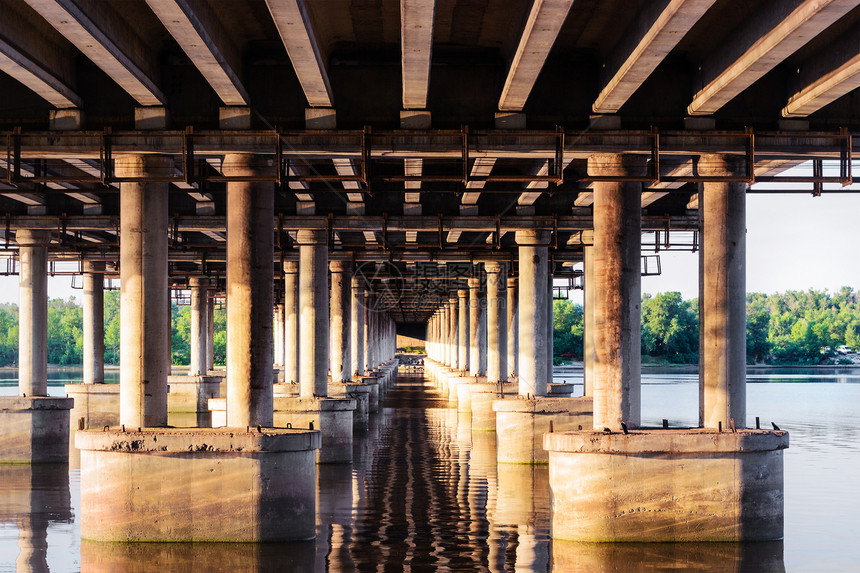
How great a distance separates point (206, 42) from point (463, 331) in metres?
58.2

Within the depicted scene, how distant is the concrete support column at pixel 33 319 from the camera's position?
34094 millimetres

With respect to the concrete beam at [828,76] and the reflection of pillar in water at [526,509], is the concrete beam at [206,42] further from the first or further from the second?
the concrete beam at [828,76]

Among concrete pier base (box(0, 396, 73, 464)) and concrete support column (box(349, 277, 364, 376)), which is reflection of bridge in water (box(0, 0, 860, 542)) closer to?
concrete pier base (box(0, 396, 73, 464))

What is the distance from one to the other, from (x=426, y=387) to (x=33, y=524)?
6497 centimetres

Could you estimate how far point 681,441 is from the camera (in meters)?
18.6

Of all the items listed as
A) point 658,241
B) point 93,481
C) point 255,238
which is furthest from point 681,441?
point 658,241

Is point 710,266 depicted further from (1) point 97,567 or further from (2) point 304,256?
(2) point 304,256

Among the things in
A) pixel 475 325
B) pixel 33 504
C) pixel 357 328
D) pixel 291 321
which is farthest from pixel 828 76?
pixel 475 325

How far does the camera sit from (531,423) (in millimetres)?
31297

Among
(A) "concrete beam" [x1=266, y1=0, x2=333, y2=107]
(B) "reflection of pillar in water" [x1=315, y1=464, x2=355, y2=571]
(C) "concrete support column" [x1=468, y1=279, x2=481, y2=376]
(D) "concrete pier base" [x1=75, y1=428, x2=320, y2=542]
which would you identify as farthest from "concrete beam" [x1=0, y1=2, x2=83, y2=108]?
(C) "concrete support column" [x1=468, y1=279, x2=481, y2=376]

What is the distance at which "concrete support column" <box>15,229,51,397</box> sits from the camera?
112ft

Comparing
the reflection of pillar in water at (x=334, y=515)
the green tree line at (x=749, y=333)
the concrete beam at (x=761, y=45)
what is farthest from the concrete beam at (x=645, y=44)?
the green tree line at (x=749, y=333)

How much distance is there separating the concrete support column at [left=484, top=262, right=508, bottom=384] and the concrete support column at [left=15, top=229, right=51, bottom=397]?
2043 centimetres

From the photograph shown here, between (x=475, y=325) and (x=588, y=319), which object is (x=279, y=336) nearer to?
(x=475, y=325)
